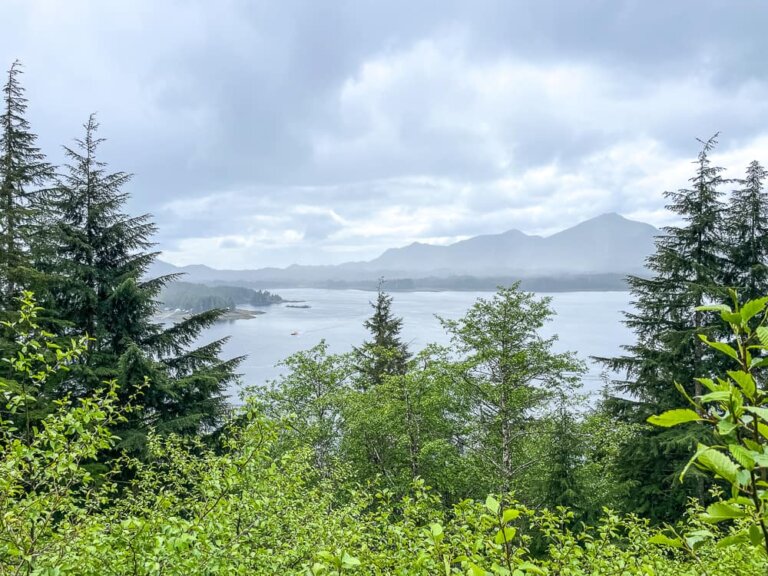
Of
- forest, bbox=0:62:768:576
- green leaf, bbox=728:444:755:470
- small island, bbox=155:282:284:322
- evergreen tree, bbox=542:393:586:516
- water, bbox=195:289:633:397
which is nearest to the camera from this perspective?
green leaf, bbox=728:444:755:470

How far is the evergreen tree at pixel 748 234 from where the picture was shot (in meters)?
13.1

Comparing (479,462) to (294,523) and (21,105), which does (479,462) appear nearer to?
(294,523)

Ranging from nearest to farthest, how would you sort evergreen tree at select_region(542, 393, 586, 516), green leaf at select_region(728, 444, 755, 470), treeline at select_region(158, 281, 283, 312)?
green leaf at select_region(728, 444, 755, 470), evergreen tree at select_region(542, 393, 586, 516), treeline at select_region(158, 281, 283, 312)

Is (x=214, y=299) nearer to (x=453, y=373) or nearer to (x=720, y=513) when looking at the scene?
(x=453, y=373)

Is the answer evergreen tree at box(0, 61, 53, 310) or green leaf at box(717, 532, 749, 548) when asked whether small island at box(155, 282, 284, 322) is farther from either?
green leaf at box(717, 532, 749, 548)

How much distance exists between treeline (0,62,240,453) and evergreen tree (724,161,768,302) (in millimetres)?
16801

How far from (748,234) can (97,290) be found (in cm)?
2048

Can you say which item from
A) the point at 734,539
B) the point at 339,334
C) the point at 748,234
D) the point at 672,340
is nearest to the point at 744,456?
the point at 734,539

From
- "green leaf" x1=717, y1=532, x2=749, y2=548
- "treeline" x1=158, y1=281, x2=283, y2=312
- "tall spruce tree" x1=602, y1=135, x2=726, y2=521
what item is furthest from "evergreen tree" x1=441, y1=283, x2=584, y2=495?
"treeline" x1=158, y1=281, x2=283, y2=312

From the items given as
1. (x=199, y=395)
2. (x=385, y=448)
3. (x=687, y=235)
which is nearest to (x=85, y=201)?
(x=199, y=395)

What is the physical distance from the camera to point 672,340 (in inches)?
497

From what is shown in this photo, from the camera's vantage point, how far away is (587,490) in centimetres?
991

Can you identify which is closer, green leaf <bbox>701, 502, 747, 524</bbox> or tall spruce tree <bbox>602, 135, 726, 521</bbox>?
green leaf <bbox>701, 502, 747, 524</bbox>

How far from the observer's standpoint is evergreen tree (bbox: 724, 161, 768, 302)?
1305cm
